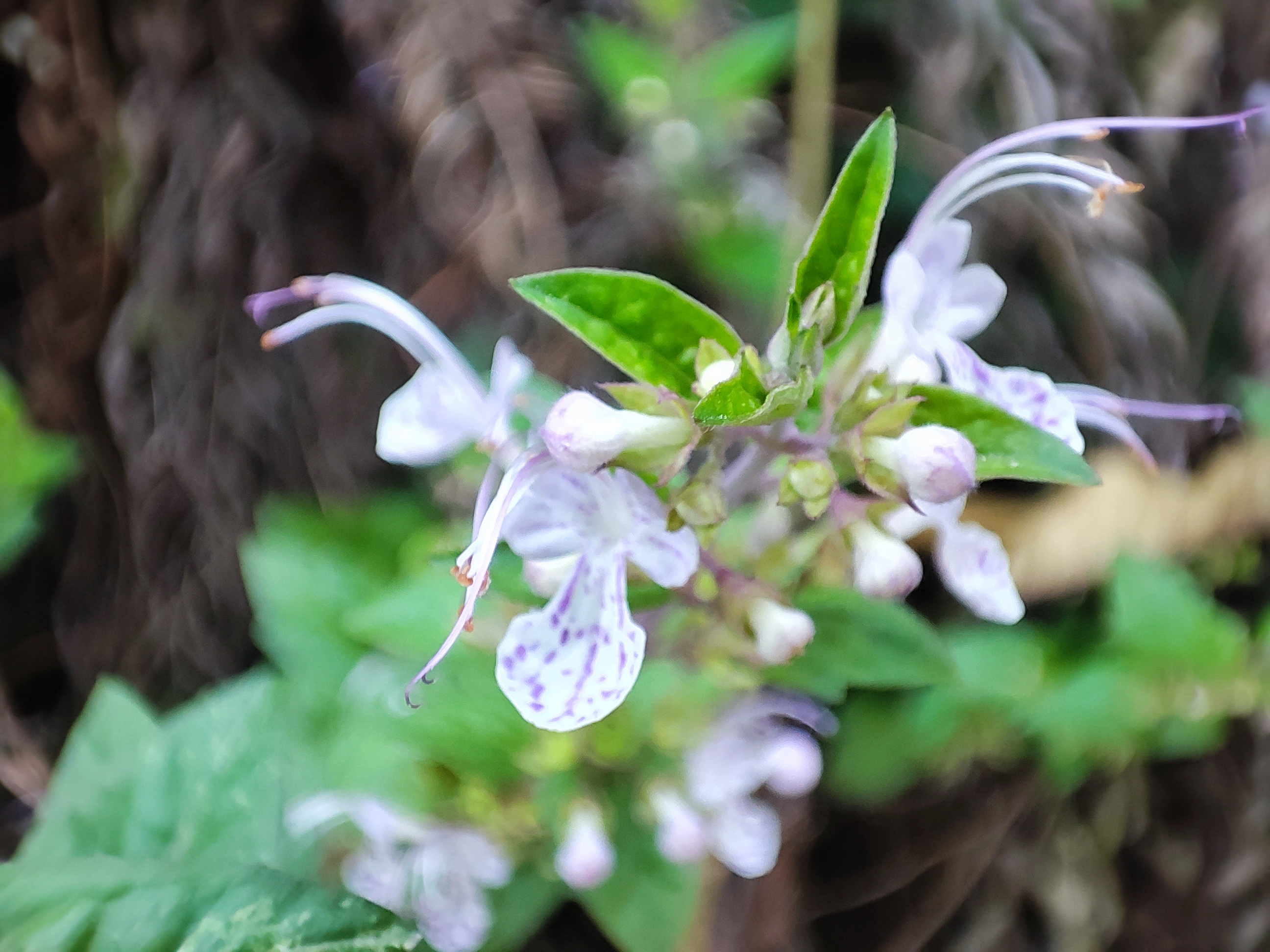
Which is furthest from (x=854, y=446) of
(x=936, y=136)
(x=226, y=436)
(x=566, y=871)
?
(x=226, y=436)

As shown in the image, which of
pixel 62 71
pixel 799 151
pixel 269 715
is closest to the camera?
pixel 269 715

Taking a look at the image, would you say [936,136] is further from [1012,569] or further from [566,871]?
[566,871]

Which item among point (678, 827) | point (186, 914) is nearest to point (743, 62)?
point (678, 827)

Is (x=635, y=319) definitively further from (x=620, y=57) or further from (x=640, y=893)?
(x=620, y=57)

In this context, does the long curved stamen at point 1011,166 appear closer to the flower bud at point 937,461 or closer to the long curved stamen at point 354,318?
the flower bud at point 937,461

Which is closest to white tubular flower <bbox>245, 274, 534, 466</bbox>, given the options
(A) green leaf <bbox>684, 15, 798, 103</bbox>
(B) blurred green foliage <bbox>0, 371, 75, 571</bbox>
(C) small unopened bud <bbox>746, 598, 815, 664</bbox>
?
(C) small unopened bud <bbox>746, 598, 815, 664</bbox>
